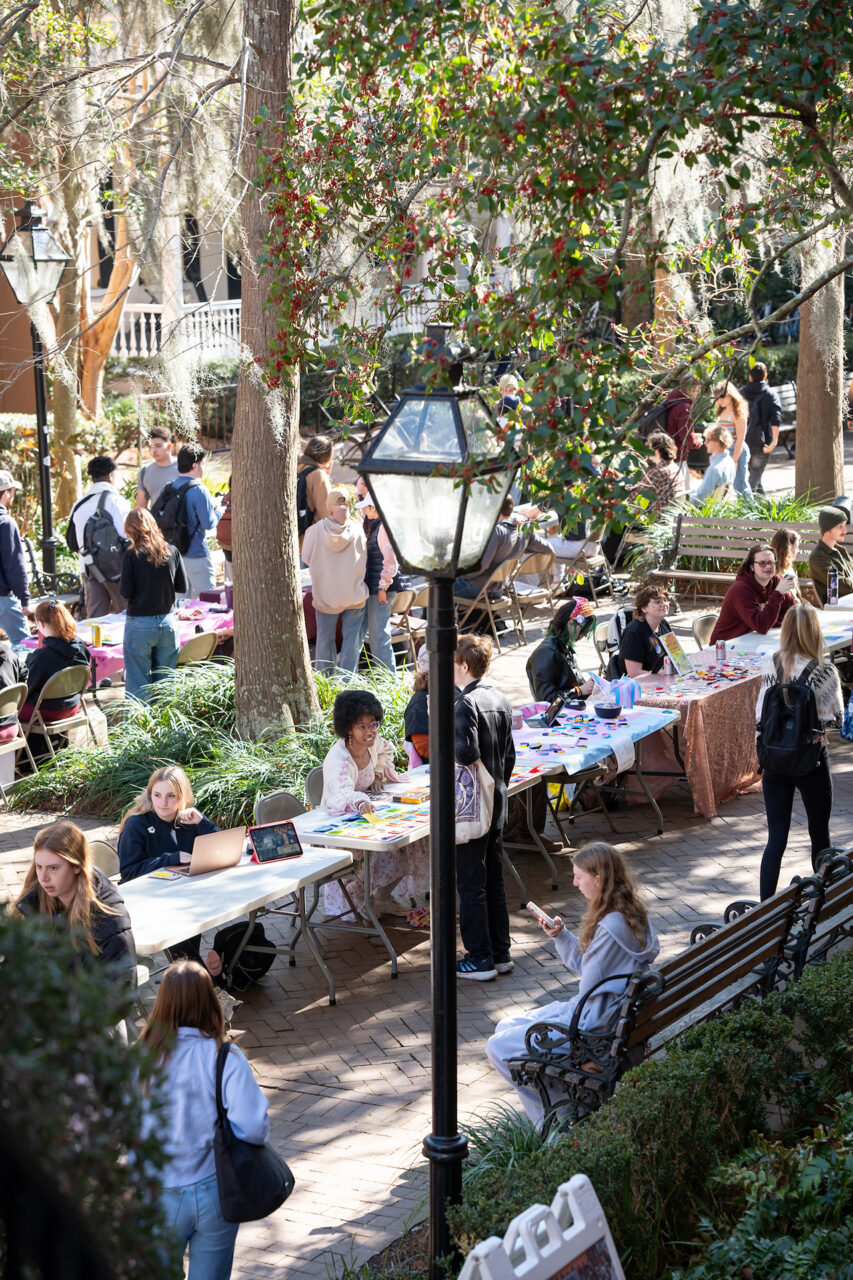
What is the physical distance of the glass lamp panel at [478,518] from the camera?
4.12 meters

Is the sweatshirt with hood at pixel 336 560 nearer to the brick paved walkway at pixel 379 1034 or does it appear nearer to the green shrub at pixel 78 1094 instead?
the brick paved walkway at pixel 379 1034

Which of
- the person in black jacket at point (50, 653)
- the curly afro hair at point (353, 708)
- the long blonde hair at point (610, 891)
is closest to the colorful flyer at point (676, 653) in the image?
the curly afro hair at point (353, 708)

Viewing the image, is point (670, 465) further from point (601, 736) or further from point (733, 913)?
point (733, 913)

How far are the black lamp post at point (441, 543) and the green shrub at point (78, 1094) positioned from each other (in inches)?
86.4

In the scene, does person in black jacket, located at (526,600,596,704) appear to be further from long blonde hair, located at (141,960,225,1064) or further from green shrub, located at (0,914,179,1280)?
green shrub, located at (0,914,179,1280)

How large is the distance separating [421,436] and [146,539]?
6.91 meters

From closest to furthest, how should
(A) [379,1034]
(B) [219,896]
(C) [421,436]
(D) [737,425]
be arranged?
(C) [421,436]
(B) [219,896]
(A) [379,1034]
(D) [737,425]

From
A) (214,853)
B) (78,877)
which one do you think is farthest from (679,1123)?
(214,853)

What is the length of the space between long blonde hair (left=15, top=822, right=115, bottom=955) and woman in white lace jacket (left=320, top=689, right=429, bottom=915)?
2274 mm

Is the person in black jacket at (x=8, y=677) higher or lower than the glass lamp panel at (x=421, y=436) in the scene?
lower

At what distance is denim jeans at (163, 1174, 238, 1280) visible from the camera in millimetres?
4332

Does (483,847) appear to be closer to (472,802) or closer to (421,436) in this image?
(472,802)

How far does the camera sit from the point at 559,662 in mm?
9586

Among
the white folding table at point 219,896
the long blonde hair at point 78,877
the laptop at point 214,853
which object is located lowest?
the white folding table at point 219,896
